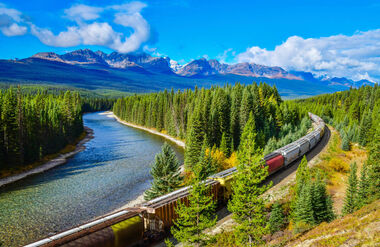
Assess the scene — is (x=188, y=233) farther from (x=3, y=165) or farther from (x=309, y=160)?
(x=3, y=165)

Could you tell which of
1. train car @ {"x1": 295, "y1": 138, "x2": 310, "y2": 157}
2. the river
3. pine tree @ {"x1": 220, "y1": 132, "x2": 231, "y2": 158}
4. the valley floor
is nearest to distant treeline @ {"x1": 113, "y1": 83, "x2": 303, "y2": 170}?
pine tree @ {"x1": 220, "y1": 132, "x2": 231, "y2": 158}

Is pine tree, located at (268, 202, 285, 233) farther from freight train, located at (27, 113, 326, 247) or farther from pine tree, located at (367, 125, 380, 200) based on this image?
pine tree, located at (367, 125, 380, 200)

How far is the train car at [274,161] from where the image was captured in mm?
34431

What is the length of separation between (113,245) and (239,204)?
9.88m

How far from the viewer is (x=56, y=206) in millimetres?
34469

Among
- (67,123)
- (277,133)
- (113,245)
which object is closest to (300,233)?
(113,245)

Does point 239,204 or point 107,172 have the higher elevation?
point 239,204

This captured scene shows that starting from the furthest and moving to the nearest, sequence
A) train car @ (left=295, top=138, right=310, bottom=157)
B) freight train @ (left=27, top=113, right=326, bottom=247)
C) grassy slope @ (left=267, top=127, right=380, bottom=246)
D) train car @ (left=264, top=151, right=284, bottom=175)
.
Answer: train car @ (left=295, top=138, right=310, bottom=157) < train car @ (left=264, top=151, right=284, bottom=175) < freight train @ (left=27, top=113, right=326, bottom=247) < grassy slope @ (left=267, top=127, right=380, bottom=246)

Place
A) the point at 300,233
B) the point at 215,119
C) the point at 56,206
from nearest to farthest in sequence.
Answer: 1. the point at 300,233
2. the point at 56,206
3. the point at 215,119

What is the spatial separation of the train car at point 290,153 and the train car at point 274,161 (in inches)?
48.9

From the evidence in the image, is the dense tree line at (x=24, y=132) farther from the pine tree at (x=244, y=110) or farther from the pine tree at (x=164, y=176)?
the pine tree at (x=244, y=110)

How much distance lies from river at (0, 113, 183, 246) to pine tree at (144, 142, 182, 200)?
312 inches

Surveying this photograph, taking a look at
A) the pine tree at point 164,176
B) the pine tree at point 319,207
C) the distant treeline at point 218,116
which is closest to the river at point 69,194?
the pine tree at point 164,176

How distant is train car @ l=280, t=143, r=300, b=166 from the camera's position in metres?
39.2
